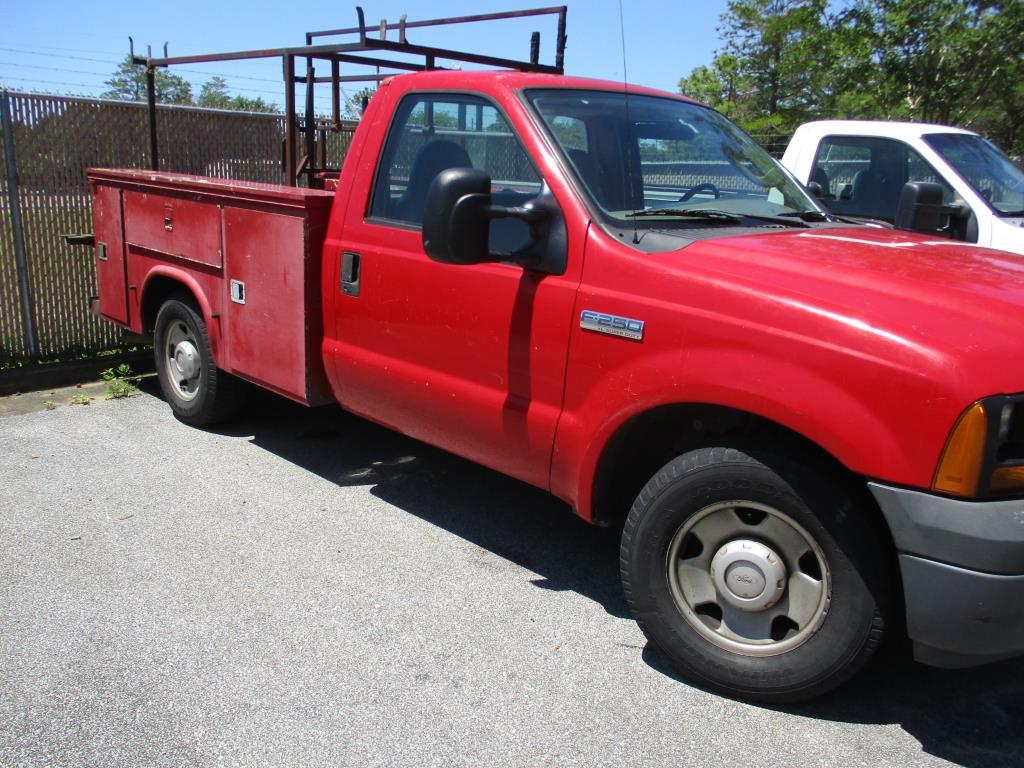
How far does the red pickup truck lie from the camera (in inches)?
101

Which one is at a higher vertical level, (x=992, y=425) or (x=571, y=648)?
(x=992, y=425)

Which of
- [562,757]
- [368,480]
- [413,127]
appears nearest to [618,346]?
[562,757]

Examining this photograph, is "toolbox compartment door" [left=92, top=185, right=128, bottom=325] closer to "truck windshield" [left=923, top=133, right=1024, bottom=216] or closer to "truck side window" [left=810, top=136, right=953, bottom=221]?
"truck side window" [left=810, top=136, right=953, bottom=221]

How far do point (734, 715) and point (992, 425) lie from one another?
1280 mm

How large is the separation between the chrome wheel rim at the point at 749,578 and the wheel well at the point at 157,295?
3.71 metres

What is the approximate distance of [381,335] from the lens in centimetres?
416

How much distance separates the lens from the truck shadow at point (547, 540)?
3.00 metres

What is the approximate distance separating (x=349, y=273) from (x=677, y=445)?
180 centimetres

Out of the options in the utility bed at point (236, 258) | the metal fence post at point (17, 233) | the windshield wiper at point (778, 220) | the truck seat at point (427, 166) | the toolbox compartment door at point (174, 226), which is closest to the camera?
the windshield wiper at point (778, 220)

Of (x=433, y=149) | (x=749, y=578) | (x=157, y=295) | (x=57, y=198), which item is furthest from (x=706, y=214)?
(x=57, y=198)

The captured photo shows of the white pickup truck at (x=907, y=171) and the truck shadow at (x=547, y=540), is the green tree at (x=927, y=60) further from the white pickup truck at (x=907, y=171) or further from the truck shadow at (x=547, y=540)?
the truck shadow at (x=547, y=540)

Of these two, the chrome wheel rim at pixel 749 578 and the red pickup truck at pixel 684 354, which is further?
the chrome wheel rim at pixel 749 578

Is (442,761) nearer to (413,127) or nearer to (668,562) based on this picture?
(668,562)

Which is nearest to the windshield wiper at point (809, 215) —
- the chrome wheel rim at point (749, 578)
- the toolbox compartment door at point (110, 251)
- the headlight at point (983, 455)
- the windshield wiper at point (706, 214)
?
the windshield wiper at point (706, 214)
